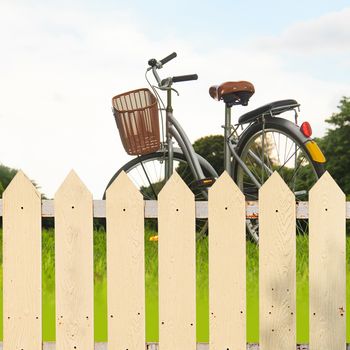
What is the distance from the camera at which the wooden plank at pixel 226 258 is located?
358 centimetres

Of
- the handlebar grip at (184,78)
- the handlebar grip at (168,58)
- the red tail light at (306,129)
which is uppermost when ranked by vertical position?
the handlebar grip at (168,58)

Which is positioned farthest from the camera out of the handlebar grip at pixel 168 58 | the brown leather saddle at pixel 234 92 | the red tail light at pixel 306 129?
the handlebar grip at pixel 168 58

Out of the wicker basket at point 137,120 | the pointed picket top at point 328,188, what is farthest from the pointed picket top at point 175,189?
the wicker basket at point 137,120

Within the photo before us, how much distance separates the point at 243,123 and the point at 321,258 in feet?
6.38

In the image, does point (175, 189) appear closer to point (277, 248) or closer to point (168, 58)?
point (277, 248)

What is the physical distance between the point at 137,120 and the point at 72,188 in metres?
2.17

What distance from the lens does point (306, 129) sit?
189 inches

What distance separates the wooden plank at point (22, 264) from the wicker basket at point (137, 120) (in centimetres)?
212

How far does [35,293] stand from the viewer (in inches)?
149

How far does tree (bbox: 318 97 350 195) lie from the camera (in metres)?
15.9

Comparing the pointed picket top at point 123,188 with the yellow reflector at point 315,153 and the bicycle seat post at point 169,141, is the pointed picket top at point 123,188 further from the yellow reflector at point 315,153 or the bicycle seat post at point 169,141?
the bicycle seat post at point 169,141

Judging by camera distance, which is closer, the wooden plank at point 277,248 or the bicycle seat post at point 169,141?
the wooden plank at point 277,248

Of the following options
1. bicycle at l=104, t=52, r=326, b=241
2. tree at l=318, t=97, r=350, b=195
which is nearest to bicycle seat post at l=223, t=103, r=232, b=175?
bicycle at l=104, t=52, r=326, b=241

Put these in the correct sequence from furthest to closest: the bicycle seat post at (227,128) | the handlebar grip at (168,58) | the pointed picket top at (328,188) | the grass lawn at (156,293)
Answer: the handlebar grip at (168,58), the bicycle seat post at (227,128), the grass lawn at (156,293), the pointed picket top at (328,188)
